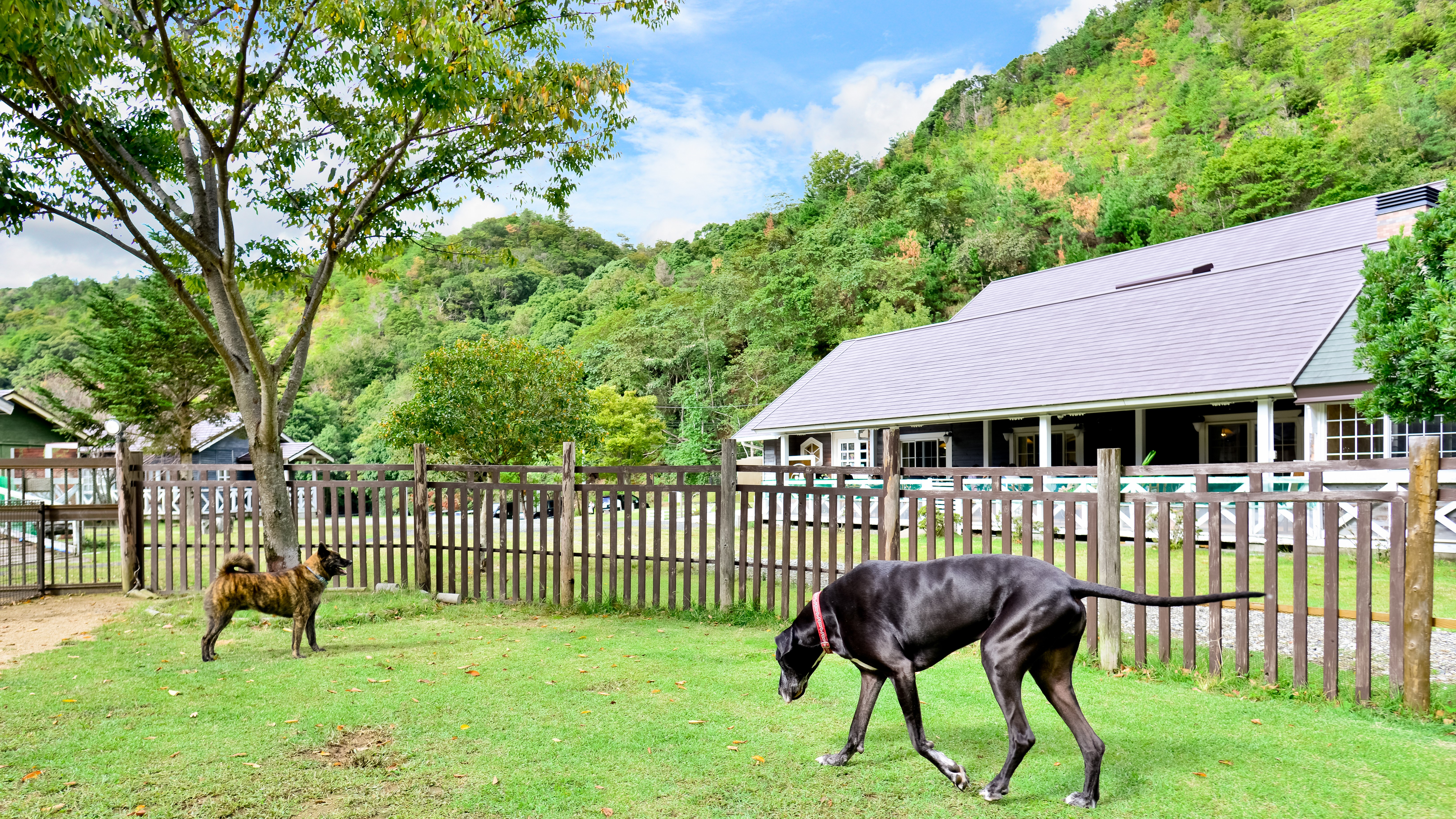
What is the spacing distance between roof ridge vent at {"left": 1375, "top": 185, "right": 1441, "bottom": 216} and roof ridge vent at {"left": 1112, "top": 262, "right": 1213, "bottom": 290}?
13.3 ft

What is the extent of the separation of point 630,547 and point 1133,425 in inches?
609

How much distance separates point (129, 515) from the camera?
1029 cm

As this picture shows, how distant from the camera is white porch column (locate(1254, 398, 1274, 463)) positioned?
14961 millimetres

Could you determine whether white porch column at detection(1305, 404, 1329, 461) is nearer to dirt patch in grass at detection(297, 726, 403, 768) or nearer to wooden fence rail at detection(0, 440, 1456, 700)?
wooden fence rail at detection(0, 440, 1456, 700)

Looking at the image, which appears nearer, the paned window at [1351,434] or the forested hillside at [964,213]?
the paned window at [1351,434]

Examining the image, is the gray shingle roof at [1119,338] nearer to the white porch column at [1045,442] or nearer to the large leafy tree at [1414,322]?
the white porch column at [1045,442]

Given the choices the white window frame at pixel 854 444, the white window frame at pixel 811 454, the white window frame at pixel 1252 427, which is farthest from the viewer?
the white window frame at pixel 811 454

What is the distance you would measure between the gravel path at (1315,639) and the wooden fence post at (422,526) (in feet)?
23.8

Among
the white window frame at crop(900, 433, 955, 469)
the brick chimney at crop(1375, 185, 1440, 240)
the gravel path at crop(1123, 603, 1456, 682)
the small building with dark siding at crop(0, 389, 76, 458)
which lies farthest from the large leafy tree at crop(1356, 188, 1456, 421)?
the small building with dark siding at crop(0, 389, 76, 458)

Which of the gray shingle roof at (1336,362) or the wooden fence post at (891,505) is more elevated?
the gray shingle roof at (1336,362)

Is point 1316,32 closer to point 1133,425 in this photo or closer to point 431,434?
point 1133,425

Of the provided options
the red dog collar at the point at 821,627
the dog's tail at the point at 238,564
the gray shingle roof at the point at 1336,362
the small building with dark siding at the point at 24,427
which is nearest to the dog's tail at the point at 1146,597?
the red dog collar at the point at 821,627

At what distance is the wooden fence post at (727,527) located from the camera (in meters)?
8.41

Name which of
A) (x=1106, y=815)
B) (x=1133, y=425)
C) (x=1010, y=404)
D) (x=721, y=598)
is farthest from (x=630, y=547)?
(x=1133, y=425)
